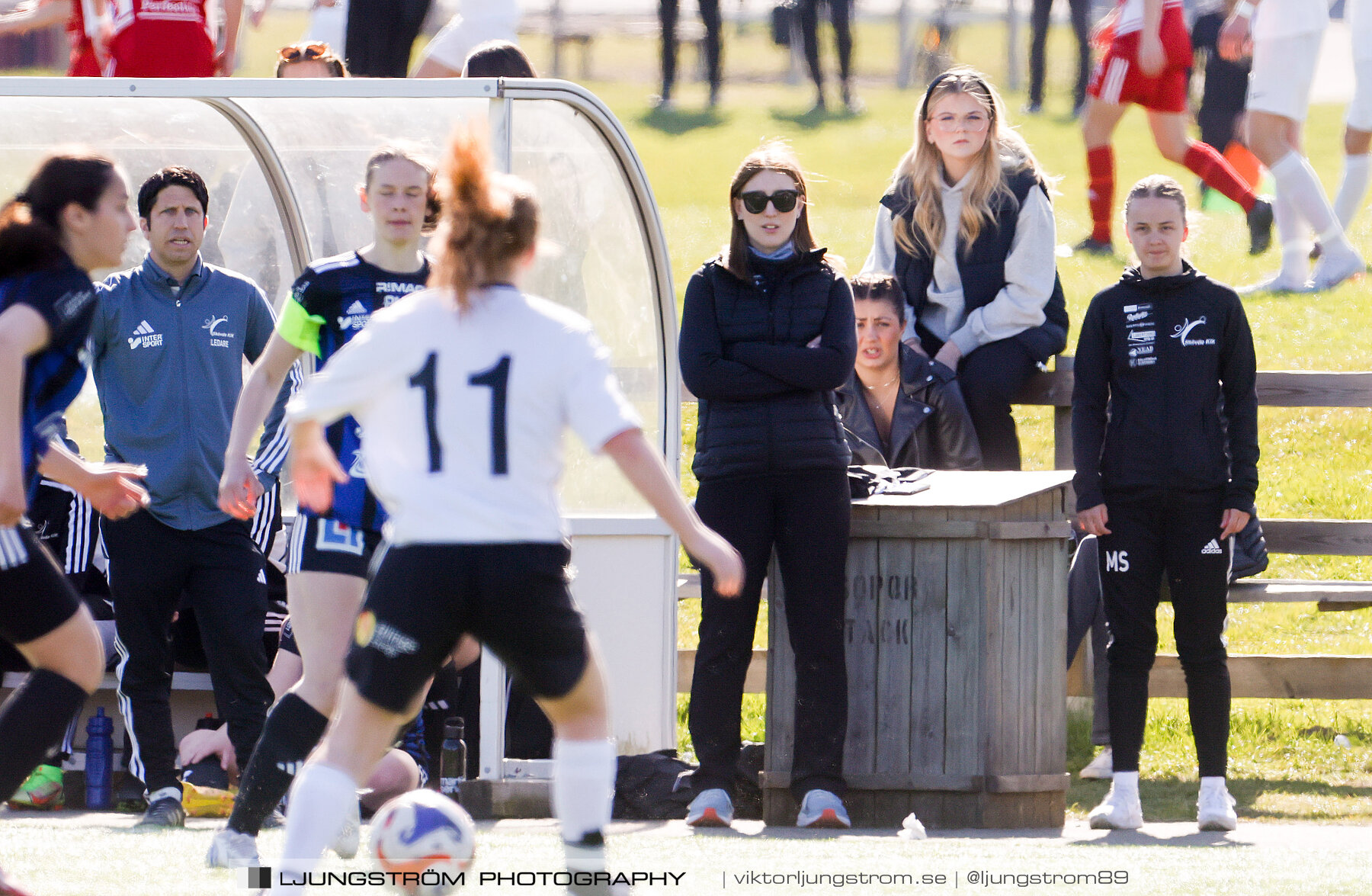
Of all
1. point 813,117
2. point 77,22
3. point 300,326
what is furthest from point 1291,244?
point 813,117

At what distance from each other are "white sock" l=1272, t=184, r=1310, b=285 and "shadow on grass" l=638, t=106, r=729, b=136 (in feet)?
42.8

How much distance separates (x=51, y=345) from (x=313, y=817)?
1.38 meters

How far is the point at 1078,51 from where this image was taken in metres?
26.3

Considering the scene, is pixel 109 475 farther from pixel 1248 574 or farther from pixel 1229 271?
pixel 1229 271

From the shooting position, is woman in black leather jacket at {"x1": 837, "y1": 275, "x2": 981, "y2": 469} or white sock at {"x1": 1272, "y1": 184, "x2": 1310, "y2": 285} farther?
white sock at {"x1": 1272, "y1": 184, "x2": 1310, "y2": 285}

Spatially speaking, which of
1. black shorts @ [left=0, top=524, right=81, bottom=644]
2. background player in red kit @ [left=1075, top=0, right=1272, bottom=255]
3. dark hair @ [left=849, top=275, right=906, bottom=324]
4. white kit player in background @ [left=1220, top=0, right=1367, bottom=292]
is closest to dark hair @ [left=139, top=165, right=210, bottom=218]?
black shorts @ [left=0, top=524, right=81, bottom=644]

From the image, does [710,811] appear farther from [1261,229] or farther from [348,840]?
[1261,229]

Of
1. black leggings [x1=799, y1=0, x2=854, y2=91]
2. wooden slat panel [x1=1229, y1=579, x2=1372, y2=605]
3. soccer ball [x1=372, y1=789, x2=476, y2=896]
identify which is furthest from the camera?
black leggings [x1=799, y1=0, x2=854, y2=91]

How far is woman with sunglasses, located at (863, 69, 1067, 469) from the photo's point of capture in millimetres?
7301

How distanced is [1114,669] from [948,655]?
1.98ft

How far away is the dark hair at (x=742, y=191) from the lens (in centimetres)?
644

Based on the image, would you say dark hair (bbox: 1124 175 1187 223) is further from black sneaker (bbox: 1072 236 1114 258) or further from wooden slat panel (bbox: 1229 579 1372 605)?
black sneaker (bbox: 1072 236 1114 258)

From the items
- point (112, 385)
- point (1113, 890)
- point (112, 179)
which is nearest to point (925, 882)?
point (1113, 890)

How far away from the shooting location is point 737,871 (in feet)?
17.3
